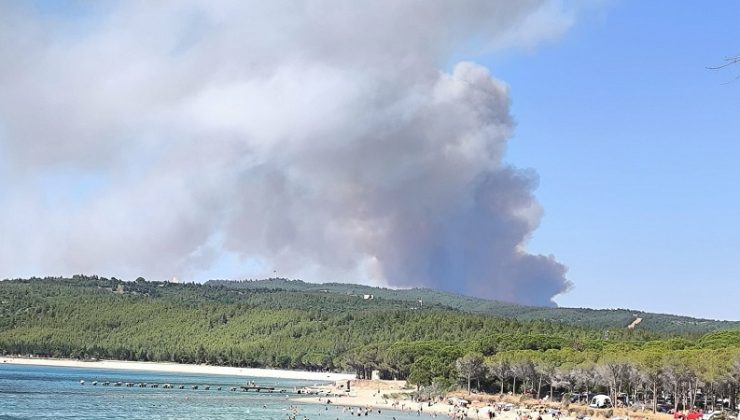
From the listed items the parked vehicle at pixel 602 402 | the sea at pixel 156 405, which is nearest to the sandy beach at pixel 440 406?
the parked vehicle at pixel 602 402

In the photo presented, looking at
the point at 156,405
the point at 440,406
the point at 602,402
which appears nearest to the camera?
the point at 602,402

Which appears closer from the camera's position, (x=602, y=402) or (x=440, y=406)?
(x=602, y=402)

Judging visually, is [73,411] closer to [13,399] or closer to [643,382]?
[13,399]

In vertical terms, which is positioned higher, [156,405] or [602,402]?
[602,402]

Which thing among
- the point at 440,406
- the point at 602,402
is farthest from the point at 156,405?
the point at 602,402

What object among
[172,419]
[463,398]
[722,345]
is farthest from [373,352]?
[172,419]

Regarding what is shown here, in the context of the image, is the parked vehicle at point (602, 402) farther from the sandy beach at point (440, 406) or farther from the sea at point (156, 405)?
the sea at point (156, 405)

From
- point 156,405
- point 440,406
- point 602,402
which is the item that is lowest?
point 156,405

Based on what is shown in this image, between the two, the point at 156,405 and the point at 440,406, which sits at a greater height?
the point at 440,406

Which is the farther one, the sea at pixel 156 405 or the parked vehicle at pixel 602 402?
the parked vehicle at pixel 602 402

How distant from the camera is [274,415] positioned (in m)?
112

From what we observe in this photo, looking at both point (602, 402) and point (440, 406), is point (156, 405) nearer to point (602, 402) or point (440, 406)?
point (440, 406)

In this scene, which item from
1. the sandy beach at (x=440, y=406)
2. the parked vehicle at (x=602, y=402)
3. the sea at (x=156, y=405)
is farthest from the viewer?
the parked vehicle at (x=602, y=402)

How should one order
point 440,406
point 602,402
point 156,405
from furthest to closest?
point 440,406 → point 156,405 → point 602,402
